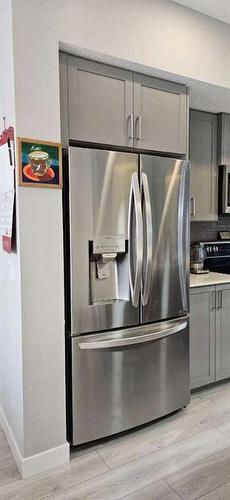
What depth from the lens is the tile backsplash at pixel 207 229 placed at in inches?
133

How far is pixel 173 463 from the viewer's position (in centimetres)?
193

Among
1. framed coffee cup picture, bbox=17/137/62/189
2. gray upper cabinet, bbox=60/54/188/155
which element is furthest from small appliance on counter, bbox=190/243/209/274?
framed coffee cup picture, bbox=17/137/62/189

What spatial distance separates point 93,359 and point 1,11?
2008 millimetres

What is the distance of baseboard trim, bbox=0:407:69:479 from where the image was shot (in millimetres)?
1826

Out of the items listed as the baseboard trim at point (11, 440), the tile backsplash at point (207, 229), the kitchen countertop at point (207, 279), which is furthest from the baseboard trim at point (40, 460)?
the tile backsplash at point (207, 229)

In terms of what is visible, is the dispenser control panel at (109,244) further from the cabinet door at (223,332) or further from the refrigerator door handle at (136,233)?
the cabinet door at (223,332)

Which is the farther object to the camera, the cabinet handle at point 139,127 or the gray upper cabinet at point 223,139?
the gray upper cabinet at point 223,139

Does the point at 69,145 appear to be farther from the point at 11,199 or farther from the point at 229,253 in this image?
the point at 229,253

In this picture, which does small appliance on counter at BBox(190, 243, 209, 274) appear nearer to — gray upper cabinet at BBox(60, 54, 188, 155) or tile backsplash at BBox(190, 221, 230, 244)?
tile backsplash at BBox(190, 221, 230, 244)

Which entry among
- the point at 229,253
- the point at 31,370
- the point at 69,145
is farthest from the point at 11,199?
the point at 229,253

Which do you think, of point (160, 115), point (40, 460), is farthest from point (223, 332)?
point (160, 115)

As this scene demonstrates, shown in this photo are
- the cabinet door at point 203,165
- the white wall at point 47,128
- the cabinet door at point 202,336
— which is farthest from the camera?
the cabinet door at point 203,165

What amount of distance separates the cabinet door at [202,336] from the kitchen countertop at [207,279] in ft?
0.14

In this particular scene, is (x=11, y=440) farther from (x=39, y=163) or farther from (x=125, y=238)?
(x=39, y=163)
